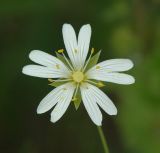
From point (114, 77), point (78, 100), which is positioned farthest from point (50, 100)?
point (114, 77)

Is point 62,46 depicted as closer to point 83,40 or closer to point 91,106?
point 83,40

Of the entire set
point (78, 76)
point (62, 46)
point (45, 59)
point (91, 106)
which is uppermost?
point (62, 46)

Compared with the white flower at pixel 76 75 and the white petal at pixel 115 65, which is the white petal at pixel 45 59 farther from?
the white petal at pixel 115 65

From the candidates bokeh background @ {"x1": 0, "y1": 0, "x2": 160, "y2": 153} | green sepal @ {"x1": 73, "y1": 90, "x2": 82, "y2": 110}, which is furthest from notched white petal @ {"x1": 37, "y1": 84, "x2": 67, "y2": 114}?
bokeh background @ {"x1": 0, "y1": 0, "x2": 160, "y2": 153}

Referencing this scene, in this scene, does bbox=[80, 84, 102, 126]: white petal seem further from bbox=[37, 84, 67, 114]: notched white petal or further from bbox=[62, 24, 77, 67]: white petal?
bbox=[62, 24, 77, 67]: white petal

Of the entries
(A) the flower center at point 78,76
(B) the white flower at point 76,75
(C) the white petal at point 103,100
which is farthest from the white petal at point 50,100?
(C) the white petal at point 103,100
